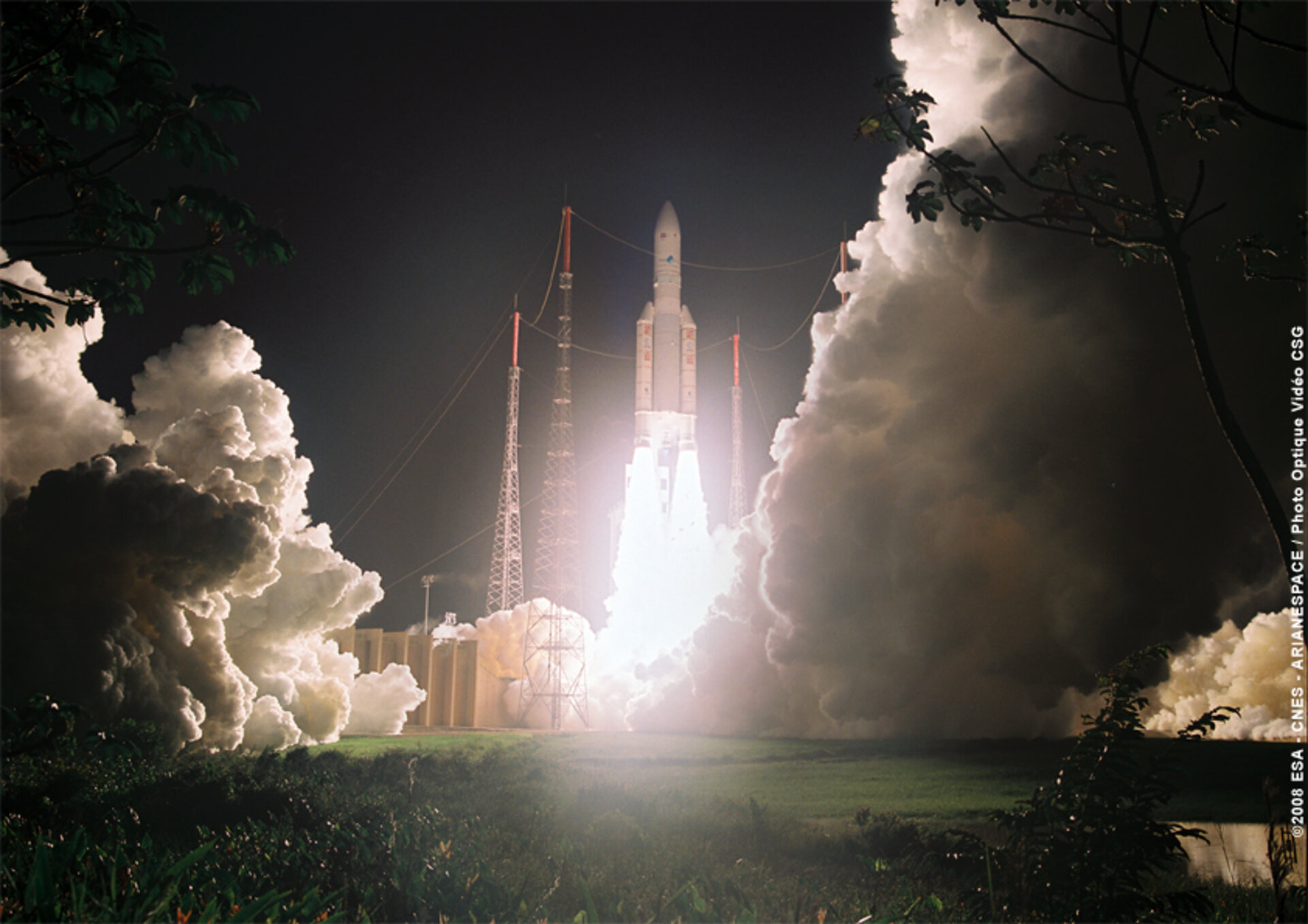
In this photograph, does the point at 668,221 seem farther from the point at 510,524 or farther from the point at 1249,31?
the point at 1249,31

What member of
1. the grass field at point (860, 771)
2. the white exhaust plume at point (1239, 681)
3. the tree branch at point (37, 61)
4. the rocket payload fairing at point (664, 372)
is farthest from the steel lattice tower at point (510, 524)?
the tree branch at point (37, 61)

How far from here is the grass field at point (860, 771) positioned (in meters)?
15.3

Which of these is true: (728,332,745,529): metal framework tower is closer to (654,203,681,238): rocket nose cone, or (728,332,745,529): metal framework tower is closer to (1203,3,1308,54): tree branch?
(654,203,681,238): rocket nose cone

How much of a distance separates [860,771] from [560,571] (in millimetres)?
21347

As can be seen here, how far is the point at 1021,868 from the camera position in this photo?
7723mm

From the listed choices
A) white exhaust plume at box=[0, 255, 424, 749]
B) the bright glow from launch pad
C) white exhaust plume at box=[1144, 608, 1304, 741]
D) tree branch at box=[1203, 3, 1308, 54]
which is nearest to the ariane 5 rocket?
the bright glow from launch pad

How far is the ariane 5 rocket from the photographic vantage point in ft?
140

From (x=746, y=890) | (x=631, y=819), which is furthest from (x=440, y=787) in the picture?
Result: (x=746, y=890)

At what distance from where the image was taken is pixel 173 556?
1900 cm

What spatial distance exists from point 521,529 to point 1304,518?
2877 cm

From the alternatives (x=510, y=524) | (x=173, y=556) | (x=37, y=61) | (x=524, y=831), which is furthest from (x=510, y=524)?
(x=37, y=61)

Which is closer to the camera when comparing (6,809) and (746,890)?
(746,890)

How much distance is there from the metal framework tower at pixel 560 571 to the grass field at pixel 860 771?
13747 millimetres

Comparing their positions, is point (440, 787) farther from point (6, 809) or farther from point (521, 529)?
point (521, 529)
